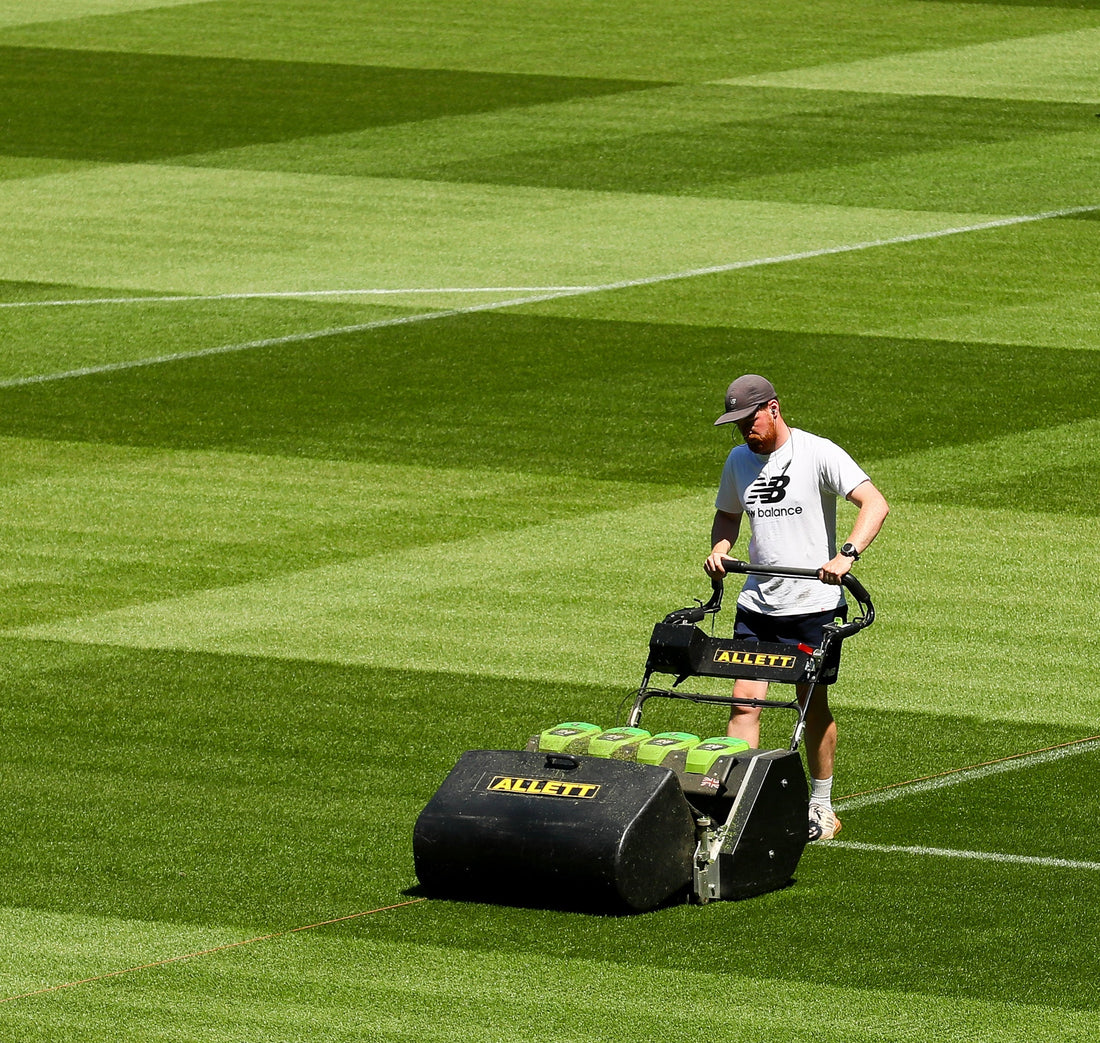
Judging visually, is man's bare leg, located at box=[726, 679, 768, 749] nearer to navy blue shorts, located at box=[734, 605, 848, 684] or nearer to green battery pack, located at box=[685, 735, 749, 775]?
navy blue shorts, located at box=[734, 605, 848, 684]

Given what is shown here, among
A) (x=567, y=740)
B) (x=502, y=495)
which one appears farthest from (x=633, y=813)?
(x=502, y=495)

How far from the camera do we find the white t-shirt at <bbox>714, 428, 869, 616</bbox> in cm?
1249

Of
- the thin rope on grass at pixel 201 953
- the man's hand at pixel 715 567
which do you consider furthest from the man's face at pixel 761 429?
the thin rope on grass at pixel 201 953

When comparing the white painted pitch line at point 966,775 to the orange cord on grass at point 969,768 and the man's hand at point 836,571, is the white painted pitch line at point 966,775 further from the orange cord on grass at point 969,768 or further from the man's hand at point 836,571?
the man's hand at point 836,571

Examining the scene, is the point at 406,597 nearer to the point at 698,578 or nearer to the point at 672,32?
the point at 698,578

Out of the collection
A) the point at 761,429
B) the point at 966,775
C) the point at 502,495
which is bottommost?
the point at 966,775

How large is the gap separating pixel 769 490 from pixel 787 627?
0.69 m

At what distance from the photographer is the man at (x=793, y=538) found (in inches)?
489

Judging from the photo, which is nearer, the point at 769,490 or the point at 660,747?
the point at 660,747

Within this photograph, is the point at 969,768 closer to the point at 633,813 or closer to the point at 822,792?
the point at 822,792

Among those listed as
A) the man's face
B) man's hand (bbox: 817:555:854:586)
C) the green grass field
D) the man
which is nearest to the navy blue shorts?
the man

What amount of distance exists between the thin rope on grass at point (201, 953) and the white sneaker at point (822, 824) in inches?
80.5

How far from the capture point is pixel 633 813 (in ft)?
35.6

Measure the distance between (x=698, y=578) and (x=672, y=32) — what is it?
29.1m
